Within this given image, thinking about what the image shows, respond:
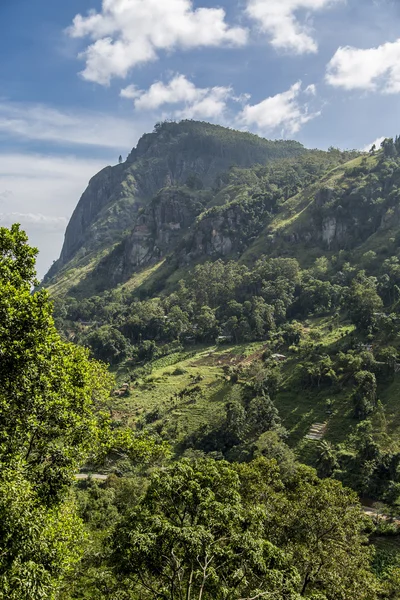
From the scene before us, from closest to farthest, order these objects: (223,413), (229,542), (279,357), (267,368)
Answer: (229,542)
(223,413)
(267,368)
(279,357)

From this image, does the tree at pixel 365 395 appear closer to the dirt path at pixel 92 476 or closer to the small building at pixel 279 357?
the small building at pixel 279 357

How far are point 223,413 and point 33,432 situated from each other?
5026cm

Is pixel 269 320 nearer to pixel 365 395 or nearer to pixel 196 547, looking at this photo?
pixel 365 395

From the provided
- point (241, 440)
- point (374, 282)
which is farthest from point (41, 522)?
point (374, 282)

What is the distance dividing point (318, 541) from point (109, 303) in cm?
13818

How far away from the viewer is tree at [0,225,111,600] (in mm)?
10023

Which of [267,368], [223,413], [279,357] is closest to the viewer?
[223,413]

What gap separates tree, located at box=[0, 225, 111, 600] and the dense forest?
0.19 ft

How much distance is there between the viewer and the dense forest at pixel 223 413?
12.6 metres

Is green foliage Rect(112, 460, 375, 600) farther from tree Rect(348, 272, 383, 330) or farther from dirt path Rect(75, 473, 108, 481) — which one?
tree Rect(348, 272, 383, 330)

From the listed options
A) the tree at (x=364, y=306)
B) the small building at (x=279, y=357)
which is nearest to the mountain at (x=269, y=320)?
the tree at (x=364, y=306)

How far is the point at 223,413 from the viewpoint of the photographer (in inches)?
2386

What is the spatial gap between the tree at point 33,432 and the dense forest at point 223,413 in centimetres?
6

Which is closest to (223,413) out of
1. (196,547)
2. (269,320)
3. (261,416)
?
(261,416)
